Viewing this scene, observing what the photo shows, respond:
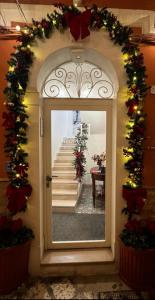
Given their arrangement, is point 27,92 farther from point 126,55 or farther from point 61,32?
point 126,55

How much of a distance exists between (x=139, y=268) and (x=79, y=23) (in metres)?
2.62

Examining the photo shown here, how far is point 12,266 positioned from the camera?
2506 millimetres

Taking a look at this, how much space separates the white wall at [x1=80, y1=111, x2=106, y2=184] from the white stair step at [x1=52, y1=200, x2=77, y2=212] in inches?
15.3

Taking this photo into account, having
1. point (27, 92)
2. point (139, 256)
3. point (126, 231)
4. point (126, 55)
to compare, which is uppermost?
point (126, 55)

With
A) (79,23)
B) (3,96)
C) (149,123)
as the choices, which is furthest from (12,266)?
(79,23)

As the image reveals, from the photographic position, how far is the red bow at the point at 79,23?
8.23 ft

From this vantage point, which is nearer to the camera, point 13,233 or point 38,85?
point 13,233

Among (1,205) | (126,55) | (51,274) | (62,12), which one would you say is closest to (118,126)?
(126,55)

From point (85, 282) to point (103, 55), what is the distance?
2.53 m

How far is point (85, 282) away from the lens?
2.71 m

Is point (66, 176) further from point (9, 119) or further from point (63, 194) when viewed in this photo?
point (9, 119)

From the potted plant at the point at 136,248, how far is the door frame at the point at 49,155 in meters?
0.37

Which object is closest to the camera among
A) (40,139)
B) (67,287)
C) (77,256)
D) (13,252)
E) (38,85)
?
(13,252)

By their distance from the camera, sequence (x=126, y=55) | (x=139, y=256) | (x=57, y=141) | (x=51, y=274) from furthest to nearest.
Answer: (x=57, y=141)
(x=51, y=274)
(x=126, y=55)
(x=139, y=256)
